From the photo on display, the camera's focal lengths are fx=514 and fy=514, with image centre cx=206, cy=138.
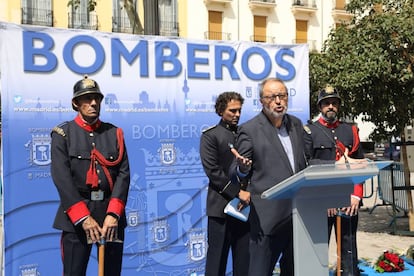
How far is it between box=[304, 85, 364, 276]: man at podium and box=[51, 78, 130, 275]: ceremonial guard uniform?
1798 millimetres

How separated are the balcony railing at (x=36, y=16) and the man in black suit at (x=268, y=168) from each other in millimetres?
25864

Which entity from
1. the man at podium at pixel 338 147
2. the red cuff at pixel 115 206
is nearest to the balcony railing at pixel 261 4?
the man at podium at pixel 338 147

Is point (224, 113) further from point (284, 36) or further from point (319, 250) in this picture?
point (284, 36)

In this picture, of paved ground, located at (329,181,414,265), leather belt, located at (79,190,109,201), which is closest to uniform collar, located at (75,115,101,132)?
leather belt, located at (79,190,109,201)

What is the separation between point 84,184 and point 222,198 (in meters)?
1.12

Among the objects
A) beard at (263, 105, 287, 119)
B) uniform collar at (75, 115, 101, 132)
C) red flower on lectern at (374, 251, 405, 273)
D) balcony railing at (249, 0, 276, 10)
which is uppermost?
balcony railing at (249, 0, 276, 10)

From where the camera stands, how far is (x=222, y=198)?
3.97 metres

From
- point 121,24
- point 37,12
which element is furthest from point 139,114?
point 121,24

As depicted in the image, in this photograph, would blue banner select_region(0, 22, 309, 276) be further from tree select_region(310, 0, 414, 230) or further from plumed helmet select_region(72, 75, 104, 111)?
tree select_region(310, 0, 414, 230)

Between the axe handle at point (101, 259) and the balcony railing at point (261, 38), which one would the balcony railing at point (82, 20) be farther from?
the axe handle at point (101, 259)

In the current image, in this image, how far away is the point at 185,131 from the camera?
16.5 ft

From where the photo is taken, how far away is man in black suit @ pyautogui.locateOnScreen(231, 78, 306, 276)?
315 cm

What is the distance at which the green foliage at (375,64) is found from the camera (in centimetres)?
686

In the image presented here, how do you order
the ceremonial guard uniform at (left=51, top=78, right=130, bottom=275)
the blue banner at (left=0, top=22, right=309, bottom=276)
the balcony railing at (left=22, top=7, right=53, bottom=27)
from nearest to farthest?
the ceremonial guard uniform at (left=51, top=78, right=130, bottom=275) < the blue banner at (left=0, top=22, right=309, bottom=276) < the balcony railing at (left=22, top=7, right=53, bottom=27)
